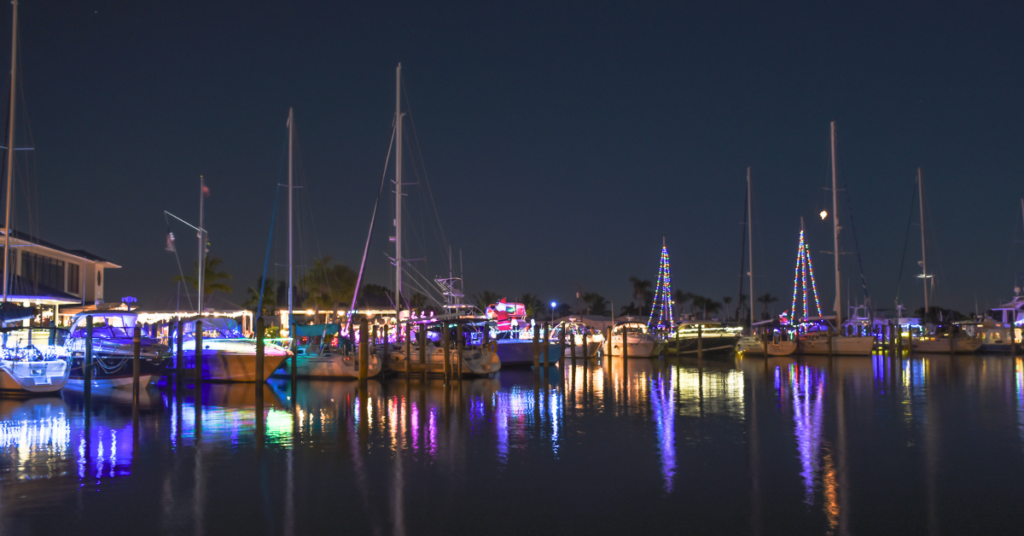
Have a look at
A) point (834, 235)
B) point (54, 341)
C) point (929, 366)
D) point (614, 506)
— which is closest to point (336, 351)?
point (54, 341)

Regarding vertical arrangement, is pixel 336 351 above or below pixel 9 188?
below

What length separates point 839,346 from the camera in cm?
5400

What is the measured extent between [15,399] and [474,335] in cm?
1974

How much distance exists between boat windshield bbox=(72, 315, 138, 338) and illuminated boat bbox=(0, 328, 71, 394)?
4323 mm

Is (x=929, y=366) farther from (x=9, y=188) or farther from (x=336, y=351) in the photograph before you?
(x=9, y=188)

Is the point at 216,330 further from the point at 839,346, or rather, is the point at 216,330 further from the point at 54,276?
the point at 839,346

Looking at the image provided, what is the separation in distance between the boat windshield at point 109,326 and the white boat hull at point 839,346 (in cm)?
4217

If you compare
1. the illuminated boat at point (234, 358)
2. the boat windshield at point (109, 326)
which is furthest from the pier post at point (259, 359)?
the boat windshield at point (109, 326)

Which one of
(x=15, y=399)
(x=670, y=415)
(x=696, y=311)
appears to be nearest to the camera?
(x=670, y=415)

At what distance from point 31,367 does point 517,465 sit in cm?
1916

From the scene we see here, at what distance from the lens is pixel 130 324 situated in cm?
3494

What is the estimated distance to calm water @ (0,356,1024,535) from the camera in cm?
1073

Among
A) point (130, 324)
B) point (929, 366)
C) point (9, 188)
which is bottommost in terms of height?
point (929, 366)

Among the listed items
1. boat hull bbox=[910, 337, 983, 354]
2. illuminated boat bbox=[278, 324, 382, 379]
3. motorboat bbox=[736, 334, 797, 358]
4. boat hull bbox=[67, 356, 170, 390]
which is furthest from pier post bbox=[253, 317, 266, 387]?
boat hull bbox=[910, 337, 983, 354]
